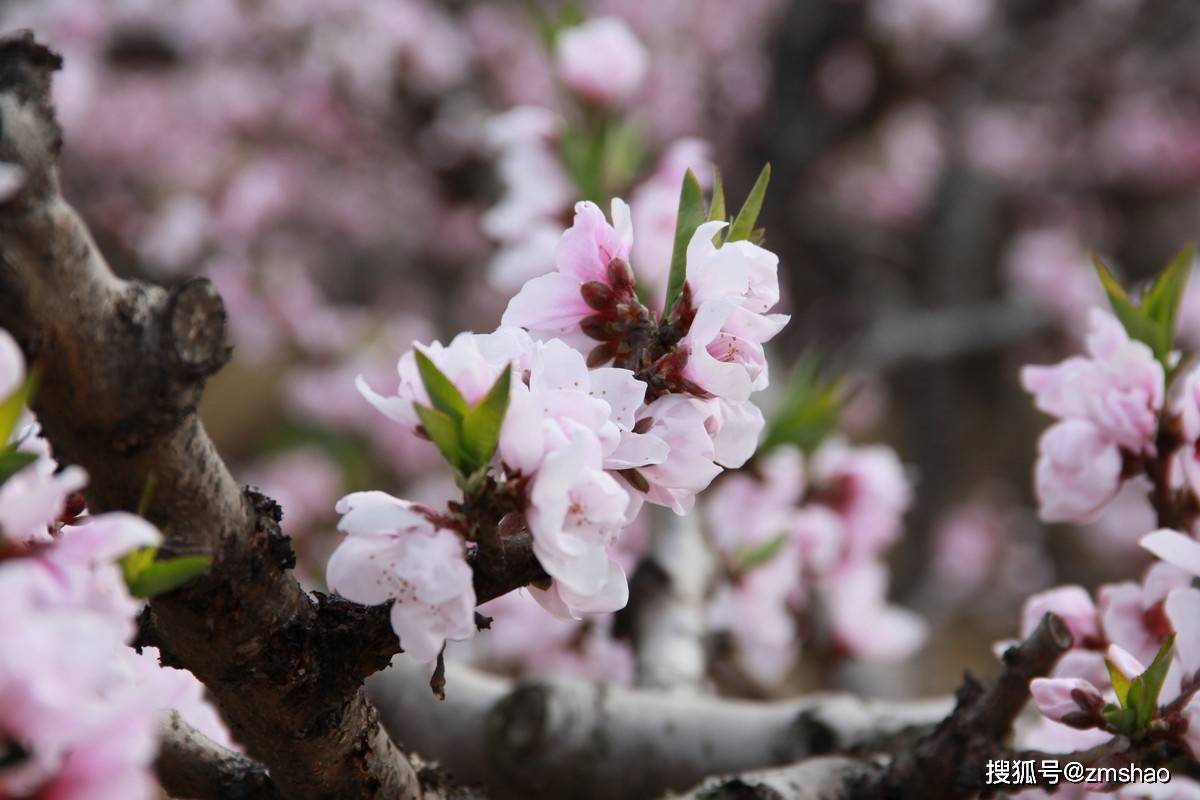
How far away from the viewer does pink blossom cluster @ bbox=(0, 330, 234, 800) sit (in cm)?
39

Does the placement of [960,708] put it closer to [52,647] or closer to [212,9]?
[52,647]

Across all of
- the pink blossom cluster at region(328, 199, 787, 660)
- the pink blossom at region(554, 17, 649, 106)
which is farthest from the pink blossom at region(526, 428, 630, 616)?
the pink blossom at region(554, 17, 649, 106)

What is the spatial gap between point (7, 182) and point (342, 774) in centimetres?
39

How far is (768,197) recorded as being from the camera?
125 inches

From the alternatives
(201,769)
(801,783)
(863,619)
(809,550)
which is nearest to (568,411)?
(201,769)

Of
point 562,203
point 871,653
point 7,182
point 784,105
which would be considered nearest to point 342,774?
point 7,182

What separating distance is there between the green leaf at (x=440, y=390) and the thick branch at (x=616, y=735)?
65 cm

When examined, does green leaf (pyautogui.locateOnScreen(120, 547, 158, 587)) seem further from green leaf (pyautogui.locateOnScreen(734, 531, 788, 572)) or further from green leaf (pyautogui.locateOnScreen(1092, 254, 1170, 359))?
green leaf (pyautogui.locateOnScreen(734, 531, 788, 572))

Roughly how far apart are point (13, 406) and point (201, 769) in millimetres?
340

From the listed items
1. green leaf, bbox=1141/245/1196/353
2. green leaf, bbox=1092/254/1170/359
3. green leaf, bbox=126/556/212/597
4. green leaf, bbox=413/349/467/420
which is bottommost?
green leaf, bbox=126/556/212/597

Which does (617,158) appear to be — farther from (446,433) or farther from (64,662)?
(64,662)

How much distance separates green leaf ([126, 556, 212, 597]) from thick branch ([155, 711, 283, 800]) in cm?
23

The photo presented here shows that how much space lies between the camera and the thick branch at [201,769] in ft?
2.26

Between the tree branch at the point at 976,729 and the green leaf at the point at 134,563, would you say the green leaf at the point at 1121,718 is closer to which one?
the tree branch at the point at 976,729
